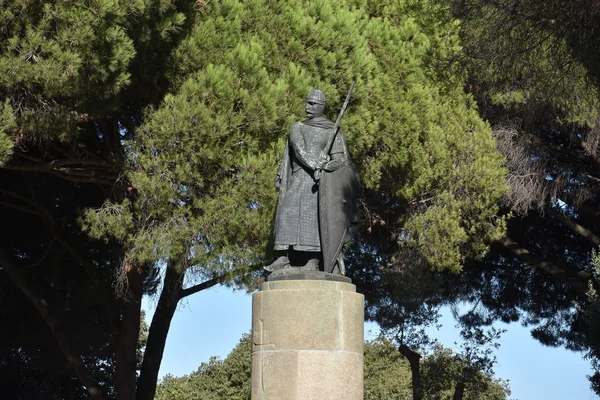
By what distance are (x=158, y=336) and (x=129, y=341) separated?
1.18 m

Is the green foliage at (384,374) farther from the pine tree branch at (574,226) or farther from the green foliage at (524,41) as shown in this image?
the green foliage at (524,41)

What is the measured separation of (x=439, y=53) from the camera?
1559cm

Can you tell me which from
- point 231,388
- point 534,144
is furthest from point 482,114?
point 231,388

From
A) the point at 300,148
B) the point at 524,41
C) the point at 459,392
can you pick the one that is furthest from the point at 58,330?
the point at 459,392

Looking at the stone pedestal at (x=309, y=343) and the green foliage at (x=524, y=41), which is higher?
the green foliage at (x=524, y=41)

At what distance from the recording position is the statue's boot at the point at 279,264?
867 cm

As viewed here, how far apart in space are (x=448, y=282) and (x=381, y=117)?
27.1 ft

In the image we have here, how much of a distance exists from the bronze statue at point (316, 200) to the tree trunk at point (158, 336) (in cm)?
789

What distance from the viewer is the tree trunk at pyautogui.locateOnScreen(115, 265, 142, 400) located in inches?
620

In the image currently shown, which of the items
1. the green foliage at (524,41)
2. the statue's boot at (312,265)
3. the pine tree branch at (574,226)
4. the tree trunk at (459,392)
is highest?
the pine tree branch at (574,226)

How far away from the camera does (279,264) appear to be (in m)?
8.70

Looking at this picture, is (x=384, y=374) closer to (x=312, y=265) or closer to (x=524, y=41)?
(x=524, y=41)

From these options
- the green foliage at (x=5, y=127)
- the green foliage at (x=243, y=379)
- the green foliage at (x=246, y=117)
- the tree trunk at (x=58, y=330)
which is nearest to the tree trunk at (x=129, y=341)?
the tree trunk at (x=58, y=330)

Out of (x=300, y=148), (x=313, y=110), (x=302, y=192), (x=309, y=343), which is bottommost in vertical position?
(x=309, y=343)
